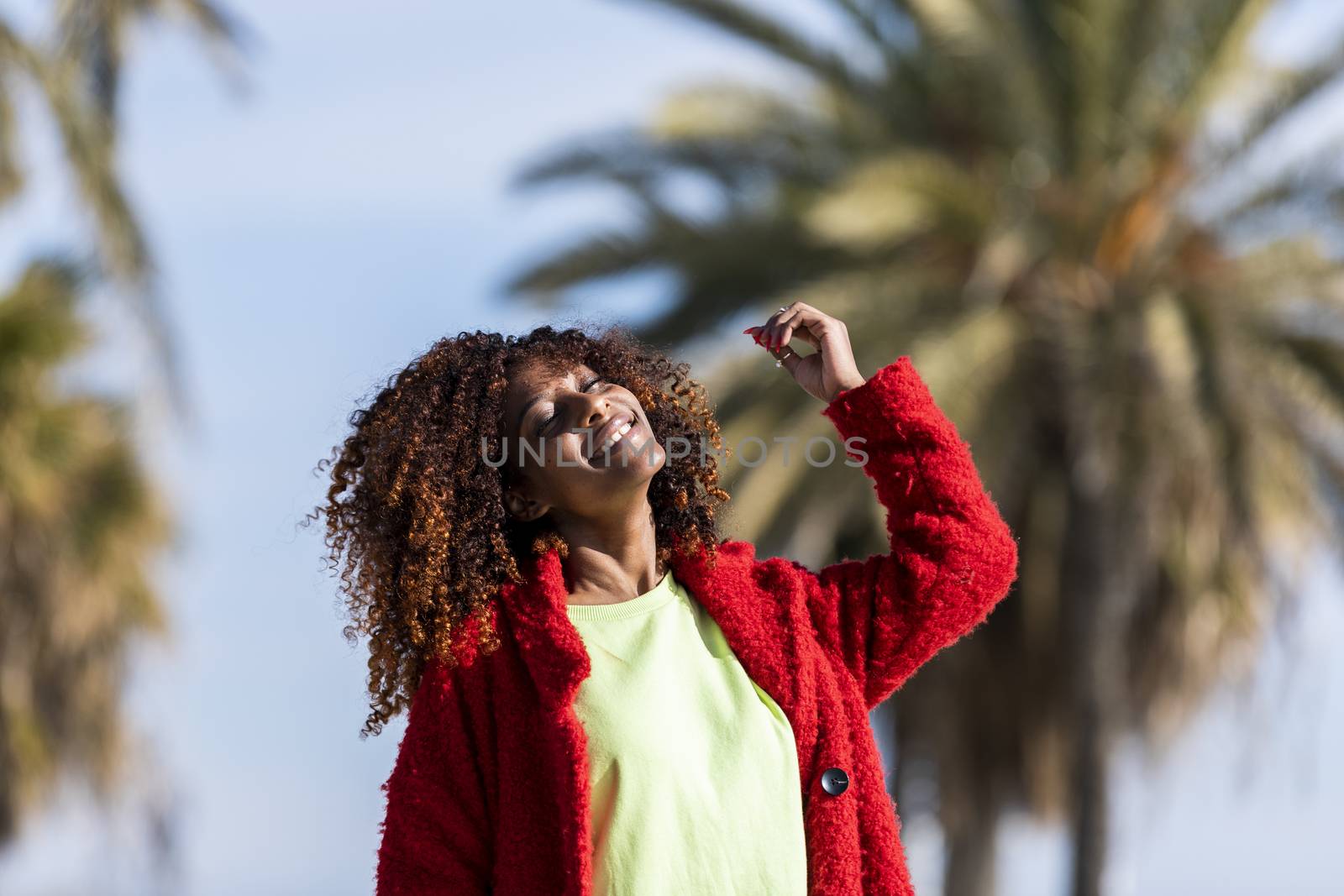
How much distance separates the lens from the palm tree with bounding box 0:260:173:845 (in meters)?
12.2

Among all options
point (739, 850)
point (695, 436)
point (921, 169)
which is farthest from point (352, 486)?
point (921, 169)

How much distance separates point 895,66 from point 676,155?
1599 mm

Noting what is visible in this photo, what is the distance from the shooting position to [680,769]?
9.55ft

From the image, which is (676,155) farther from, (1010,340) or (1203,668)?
(1203,668)

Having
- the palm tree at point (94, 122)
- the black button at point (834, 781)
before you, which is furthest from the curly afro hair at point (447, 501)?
the palm tree at point (94, 122)

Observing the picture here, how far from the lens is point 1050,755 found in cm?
1534

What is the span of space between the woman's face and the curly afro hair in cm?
3

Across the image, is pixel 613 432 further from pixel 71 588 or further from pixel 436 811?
pixel 71 588

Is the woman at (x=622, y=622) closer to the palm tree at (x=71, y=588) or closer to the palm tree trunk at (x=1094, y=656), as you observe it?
the palm tree at (x=71, y=588)

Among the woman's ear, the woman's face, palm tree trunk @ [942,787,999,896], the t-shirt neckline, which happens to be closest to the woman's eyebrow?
the woman's face

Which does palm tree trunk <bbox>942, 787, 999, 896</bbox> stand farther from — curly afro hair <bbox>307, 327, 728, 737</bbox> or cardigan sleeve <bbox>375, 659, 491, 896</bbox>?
cardigan sleeve <bbox>375, 659, 491, 896</bbox>

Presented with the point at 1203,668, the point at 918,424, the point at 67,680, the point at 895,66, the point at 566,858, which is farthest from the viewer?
the point at 1203,668

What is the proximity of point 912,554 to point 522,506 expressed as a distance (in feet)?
2.21

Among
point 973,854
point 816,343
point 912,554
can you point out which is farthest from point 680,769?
point 973,854
